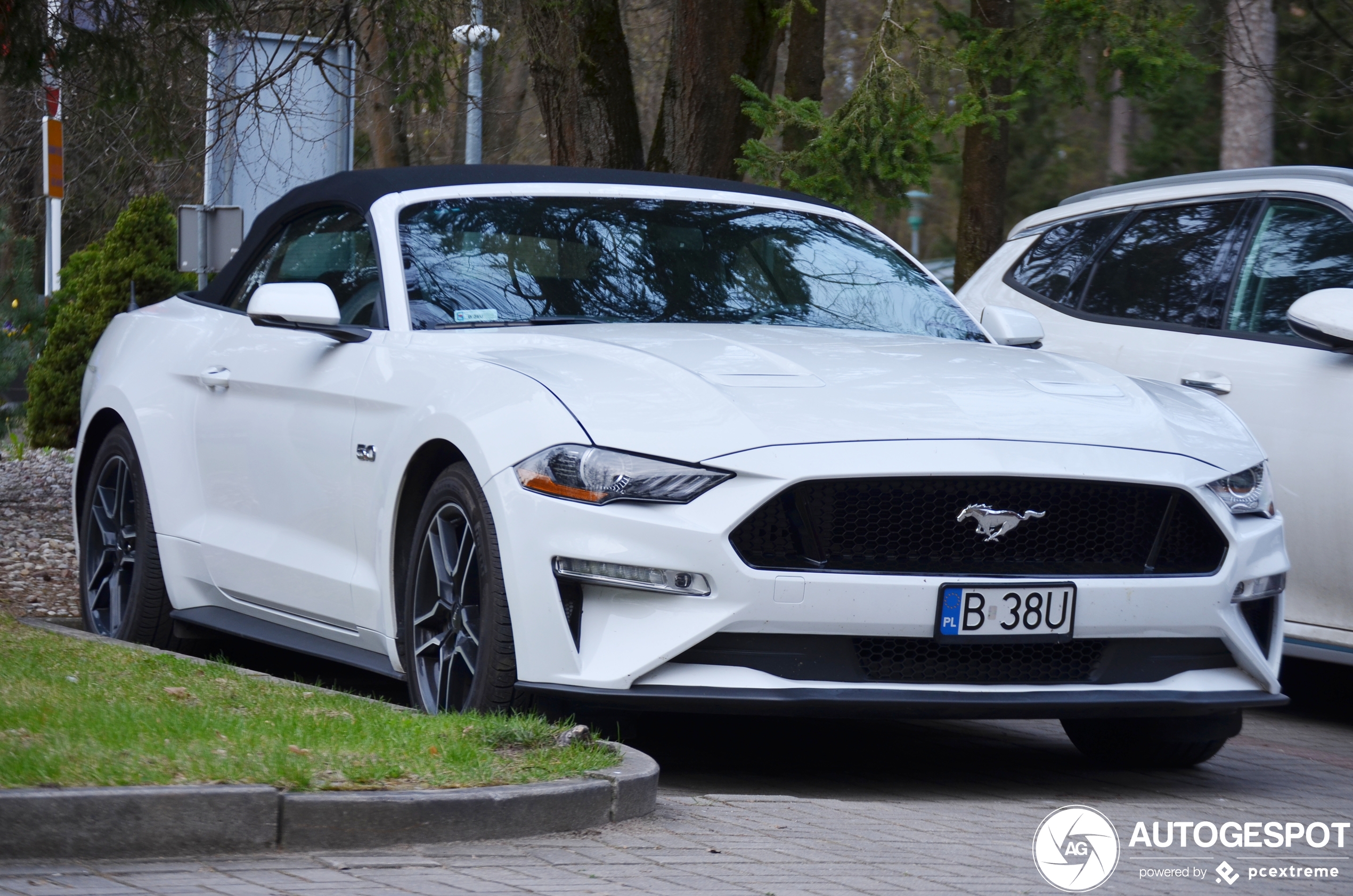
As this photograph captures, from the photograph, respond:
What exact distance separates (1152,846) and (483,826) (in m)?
1.55

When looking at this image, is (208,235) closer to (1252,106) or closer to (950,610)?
(950,610)

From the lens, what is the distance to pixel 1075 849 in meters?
4.27

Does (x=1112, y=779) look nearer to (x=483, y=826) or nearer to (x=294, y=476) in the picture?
(x=483, y=826)

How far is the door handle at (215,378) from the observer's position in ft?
20.7

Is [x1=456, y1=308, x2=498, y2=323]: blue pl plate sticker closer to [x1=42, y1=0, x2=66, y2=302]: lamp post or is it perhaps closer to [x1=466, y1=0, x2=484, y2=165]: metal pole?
[x1=42, y1=0, x2=66, y2=302]: lamp post

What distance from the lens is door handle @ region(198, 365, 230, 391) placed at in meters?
6.30

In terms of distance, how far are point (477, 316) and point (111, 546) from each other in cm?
224

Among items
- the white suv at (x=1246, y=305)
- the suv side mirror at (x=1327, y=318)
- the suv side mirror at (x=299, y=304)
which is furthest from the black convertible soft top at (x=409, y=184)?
the suv side mirror at (x=1327, y=318)

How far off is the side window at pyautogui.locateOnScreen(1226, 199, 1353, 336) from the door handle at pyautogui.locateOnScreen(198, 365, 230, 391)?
3459mm

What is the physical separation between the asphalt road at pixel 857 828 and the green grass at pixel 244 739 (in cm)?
21

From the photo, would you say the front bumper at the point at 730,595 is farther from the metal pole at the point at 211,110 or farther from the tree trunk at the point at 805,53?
the tree trunk at the point at 805,53

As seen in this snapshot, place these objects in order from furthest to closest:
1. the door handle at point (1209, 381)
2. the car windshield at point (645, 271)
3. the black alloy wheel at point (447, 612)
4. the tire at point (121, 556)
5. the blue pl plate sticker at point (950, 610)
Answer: the tire at point (121, 556), the door handle at point (1209, 381), the car windshield at point (645, 271), the black alloy wheel at point (447, 612), the blue pl plate sticker at point (950, 610)

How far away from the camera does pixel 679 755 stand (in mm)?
5551

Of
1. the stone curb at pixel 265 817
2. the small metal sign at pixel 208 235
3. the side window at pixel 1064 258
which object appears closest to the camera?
the stone curb at pixel 265 817
